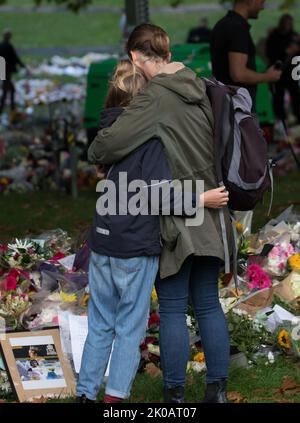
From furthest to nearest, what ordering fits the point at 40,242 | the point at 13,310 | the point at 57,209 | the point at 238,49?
the point at 57,209, the point at 238,49, the point at 40,242, the point at 13,310

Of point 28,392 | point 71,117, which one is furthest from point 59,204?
point 28,392

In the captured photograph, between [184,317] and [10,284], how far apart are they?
Result: 64.4 inches

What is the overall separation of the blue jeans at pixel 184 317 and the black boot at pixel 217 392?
0.14 feet

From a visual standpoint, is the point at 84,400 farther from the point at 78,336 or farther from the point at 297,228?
the point at 297,228

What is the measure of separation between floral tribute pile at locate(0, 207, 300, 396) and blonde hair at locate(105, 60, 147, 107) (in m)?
1.39

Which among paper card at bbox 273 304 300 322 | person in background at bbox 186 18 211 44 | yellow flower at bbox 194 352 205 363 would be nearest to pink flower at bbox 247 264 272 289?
paper card at bbox 273 304 300 322

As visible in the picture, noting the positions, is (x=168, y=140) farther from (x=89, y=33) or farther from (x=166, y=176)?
(x=89, y=33)

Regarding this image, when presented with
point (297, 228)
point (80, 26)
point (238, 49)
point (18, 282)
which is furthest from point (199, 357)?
point (80, 26)

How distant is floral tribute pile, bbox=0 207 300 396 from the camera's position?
18.3 feet

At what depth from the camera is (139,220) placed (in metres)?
4.46

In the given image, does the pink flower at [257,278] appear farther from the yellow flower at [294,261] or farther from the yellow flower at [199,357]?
the yellow flower at [199,357]

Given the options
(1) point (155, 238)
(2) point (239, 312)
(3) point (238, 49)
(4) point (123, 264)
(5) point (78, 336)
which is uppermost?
(3) point (238, 49)

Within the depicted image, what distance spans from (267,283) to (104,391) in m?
1.52

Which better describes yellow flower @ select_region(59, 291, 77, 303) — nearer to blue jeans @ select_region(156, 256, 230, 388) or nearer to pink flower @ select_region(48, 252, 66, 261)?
pink flower @ select_region(48, 252, 66, 261)
